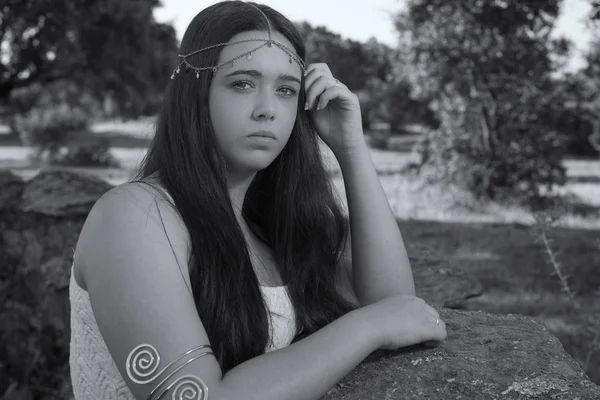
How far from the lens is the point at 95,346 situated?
71.0 inches

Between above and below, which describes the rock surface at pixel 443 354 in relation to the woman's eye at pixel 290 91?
below

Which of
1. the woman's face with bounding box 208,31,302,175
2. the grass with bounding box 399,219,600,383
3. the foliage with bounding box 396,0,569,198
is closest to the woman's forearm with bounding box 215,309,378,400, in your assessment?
the woman's face with bounding box 208,31,302,175

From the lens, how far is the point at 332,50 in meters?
4.77

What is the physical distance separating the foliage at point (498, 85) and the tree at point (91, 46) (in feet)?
13.3

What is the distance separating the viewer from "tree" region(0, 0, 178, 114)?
10664 millimetres

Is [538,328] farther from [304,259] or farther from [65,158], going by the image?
[65,158]

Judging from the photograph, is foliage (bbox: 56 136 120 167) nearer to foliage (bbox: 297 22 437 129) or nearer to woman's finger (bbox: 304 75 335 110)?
foliage (bbox: 297 22 437 129)

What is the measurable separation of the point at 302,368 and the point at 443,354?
0.51 meters

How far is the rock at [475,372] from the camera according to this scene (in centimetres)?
162

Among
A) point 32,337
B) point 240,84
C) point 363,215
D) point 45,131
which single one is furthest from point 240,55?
point 45,131

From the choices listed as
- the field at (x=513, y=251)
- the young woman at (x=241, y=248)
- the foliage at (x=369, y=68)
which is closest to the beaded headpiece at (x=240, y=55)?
the young woman at (x=241, y=248)

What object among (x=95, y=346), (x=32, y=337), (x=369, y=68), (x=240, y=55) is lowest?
(x=32, y=337)

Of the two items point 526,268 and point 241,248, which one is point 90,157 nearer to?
point 526,268

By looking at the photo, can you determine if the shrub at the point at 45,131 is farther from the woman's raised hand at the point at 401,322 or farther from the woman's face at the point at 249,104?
the woman's raised hand at the point at 401,322
